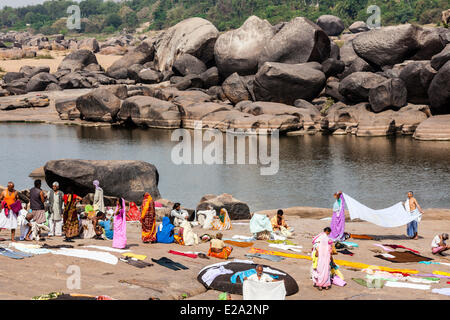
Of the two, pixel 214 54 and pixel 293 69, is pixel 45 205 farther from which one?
pixel 214 54

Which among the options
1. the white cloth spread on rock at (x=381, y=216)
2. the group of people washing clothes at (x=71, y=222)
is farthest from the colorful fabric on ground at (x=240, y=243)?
the white cloth spread on rock at (x=381, y=216)

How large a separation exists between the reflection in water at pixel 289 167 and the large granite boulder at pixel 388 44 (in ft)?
29.0

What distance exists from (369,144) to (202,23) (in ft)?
88.0

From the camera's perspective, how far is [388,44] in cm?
4772

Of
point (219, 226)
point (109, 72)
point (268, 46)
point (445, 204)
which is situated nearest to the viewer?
point (219, 226)

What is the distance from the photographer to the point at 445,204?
25375mm

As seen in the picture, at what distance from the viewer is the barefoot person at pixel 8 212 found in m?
15.7

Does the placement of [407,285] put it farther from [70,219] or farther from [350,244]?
[70,219]

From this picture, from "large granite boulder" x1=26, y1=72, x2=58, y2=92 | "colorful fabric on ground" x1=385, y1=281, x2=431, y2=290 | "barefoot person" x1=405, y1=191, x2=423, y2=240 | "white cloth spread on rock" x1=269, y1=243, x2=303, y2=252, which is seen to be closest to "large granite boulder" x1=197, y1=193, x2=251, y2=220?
"white cloth spread on rock" x1=269, y1=243, x2=303, y2=252

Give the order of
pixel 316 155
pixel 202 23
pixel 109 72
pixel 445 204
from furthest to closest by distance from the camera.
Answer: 1. pixel 109 72
2. pixel 202 23
3. pixel 316 155
4. pixel 445 204

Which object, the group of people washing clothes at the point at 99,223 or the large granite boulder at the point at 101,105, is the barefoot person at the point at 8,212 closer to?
the group of people washing clothes at the point at 99,223

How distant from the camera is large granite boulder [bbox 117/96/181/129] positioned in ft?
157
